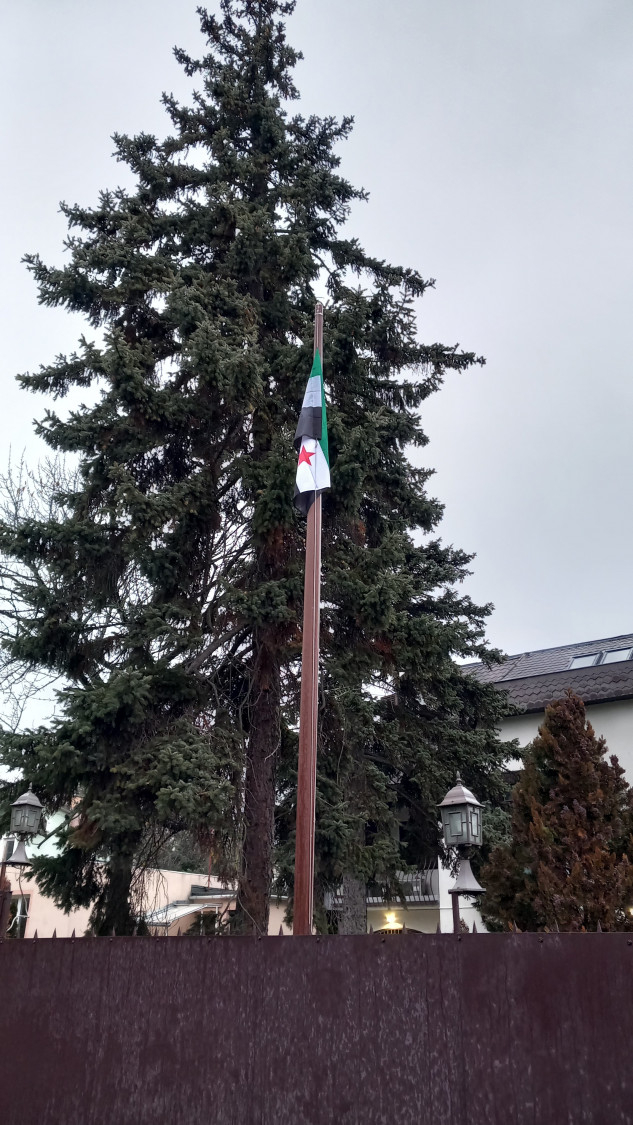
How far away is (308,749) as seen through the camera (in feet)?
21.1

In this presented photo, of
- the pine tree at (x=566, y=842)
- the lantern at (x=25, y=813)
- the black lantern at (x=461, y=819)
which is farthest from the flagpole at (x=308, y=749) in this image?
the lantern at (x=25, y=813)

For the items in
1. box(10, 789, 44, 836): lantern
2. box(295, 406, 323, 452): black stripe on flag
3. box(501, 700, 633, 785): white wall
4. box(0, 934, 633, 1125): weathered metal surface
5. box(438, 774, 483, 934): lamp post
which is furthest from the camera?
box(501, 700, 633, 785): white wall

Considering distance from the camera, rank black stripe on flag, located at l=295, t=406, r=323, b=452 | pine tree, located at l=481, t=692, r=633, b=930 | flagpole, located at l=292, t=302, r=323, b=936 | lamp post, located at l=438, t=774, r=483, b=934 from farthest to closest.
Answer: black stripe on flag, located at l=295, t=406, r=323, b=452, lamp post, located at l=438, t=774, r=483, b=934, pine tree, located at l=481, t=692, r=633, b=930, flagpole, located at l=292, t=302, r=323, b=936

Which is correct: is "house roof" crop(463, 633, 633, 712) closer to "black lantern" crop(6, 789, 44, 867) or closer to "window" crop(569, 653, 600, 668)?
"window" crop(569, 653, 600, 668)

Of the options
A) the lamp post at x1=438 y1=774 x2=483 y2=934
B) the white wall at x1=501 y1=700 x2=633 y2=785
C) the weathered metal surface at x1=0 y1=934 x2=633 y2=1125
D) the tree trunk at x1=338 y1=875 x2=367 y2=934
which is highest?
the white wall at x1=501 y1=700 x2=633 y2=785

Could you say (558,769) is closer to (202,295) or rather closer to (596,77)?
(202,295)

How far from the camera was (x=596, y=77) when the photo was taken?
63.6 feet

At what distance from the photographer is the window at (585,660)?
2089 cm

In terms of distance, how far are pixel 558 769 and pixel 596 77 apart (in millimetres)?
18523

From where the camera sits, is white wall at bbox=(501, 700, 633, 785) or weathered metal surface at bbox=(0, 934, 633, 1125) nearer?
weathered metal surface at bbox=(0, 934, 633, 1125)

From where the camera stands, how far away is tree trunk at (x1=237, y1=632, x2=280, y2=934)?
862 cm

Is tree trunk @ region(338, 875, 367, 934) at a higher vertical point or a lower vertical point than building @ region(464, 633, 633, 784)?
lower

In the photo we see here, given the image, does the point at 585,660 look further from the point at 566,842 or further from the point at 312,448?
the point at 312,448

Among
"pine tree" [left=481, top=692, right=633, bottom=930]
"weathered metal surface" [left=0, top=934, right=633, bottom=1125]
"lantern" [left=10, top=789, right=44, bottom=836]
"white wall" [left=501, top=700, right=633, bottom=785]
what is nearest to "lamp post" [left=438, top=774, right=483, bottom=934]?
"pine tree" [left=481, top=692, right=633, bottom=930]
